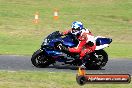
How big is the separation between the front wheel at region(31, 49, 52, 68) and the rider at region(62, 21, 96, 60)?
2.38ft

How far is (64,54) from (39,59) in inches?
35.1

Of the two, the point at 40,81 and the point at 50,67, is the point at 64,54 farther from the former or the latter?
the point at 40,81

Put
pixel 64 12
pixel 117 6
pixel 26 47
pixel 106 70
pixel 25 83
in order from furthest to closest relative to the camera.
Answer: pixel 117 6 → pixel 64 12 → pixel 26 47 → pixel 106 70 → pixel 25 83

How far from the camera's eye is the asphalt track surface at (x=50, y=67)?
17484mm

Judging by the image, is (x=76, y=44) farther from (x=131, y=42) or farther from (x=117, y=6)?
(x=117, y=6)

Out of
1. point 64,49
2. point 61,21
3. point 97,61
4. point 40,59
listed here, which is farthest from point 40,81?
point 61,21

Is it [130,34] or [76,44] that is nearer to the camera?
[76,44]

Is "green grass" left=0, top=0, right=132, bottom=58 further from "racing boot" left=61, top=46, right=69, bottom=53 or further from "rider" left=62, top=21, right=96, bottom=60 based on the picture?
"racing boot" left=61, top=46, right=69, bottom=53

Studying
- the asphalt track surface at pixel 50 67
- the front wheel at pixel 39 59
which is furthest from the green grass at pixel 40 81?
the front wheel at pixel 39 59

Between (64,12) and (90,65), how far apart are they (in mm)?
25614

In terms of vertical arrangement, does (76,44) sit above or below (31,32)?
above

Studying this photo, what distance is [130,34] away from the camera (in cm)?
3306

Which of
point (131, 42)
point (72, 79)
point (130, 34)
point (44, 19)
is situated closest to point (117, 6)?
point (44, 19)

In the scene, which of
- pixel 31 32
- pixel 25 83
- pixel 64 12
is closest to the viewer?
pixel 25 83
